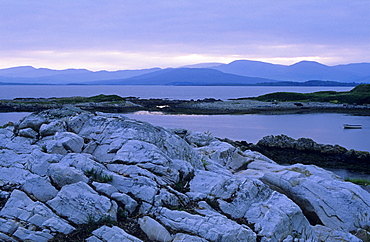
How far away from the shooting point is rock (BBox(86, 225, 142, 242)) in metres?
8.53

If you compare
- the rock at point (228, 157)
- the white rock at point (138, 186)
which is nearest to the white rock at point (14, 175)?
the white rock at point (138, 186)

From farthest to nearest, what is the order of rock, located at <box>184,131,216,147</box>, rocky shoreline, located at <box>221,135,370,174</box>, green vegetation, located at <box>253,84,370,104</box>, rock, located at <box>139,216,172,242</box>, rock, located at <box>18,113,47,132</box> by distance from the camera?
green vegetation, located at <box>253,84,370,104</box>, rocky shoreline, located at <box>221,135,370,174</box>, rock, located at <box>184,131,216,147</box>, rock, located at <box>18,113,47,132</box>, rock, located at <box>139,216,172,242</box>

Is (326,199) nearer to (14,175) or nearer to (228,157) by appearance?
(228,157)

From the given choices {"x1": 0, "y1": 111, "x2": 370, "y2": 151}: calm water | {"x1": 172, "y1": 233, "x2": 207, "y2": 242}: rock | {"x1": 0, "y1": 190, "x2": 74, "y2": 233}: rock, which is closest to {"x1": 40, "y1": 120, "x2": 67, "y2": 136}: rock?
{"x1": 0, "y1": 190, "x2": 74, "y2": 233}: rock

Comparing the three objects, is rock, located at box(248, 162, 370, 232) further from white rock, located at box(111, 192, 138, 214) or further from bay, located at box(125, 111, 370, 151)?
bay, located at box(125, 111, 370, 151)

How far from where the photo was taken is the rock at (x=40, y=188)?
31.7ft

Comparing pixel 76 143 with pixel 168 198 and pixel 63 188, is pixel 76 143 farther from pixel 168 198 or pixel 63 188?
pixel 168 198

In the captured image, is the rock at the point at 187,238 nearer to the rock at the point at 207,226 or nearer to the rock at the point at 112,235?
the rock at the point at 207,226

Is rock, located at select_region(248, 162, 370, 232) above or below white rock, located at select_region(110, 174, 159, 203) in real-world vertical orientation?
below

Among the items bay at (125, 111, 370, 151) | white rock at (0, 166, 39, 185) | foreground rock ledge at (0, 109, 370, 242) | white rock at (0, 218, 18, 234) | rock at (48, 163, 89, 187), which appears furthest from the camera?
bay at (125, 111, 370, 151)

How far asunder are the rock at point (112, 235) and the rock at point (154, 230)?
456mm

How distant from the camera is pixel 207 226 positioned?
9031mm

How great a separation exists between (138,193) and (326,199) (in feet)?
23.9

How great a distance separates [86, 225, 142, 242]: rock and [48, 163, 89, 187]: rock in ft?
6.20
